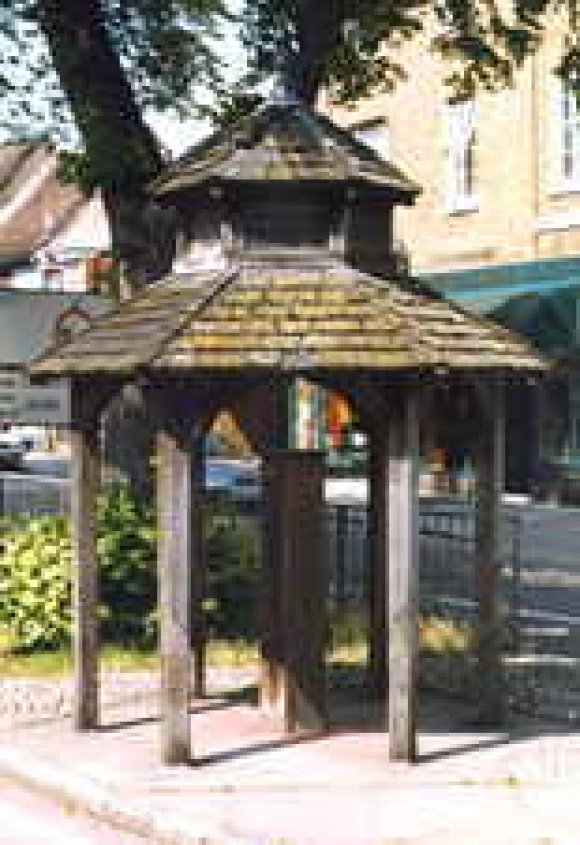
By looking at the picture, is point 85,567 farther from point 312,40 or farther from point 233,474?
point 233,474

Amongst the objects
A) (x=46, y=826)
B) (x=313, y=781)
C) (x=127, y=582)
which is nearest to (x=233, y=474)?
(x=127, y=582)

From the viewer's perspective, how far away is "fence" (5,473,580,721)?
1282cm

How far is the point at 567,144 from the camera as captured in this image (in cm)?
3212

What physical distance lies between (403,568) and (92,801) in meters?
2.22

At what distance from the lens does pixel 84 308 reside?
1711cm

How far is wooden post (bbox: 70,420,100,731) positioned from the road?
1.51m

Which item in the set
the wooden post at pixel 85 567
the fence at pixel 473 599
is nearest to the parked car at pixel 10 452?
the fence at pixel 473 599

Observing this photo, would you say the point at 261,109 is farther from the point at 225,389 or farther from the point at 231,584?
the point at 231,584

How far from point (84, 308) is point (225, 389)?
734 centimetres

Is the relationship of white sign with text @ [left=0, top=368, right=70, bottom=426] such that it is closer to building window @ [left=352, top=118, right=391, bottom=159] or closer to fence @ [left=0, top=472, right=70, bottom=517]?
fence @ [left=0, top=472, right=70, bottom=517]

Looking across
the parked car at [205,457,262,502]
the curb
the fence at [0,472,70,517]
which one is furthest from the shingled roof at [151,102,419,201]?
the parked car at [205,457,262,502]

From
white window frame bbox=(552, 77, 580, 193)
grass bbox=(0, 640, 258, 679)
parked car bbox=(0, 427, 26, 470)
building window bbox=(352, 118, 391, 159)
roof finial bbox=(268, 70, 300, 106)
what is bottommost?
grass bbox=(0, 640, 258, 679)

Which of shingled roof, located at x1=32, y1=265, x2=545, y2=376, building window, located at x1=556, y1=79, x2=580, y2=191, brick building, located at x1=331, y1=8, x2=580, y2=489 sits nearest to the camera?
shingled roof, located at x1=32, y1=265, x2=545, y2=376

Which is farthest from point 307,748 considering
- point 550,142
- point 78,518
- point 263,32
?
point 550,142
